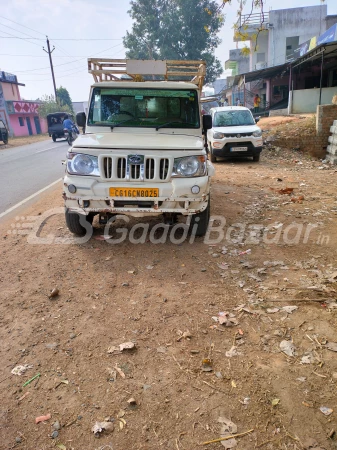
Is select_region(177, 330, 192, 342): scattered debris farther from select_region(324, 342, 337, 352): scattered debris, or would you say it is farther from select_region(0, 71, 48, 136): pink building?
select_region(0, 71, 48, 136): pink building

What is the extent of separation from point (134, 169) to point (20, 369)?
238 cm

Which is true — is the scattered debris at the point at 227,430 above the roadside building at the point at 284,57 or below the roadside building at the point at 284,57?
below

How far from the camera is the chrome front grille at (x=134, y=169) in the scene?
3895 mm

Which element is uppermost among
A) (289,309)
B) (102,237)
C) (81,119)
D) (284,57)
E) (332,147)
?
(284,57)

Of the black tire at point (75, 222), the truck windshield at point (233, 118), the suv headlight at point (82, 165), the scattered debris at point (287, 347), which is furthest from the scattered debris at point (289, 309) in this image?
the truck windshield at point (233, 118)

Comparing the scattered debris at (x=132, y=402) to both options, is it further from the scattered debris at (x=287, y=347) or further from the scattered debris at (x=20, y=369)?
the scattered debris at (x=287, y=347)

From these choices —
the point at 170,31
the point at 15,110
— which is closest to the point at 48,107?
the point at 15,110

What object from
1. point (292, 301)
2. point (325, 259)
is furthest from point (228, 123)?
point (292, 301)

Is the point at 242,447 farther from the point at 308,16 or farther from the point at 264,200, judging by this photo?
the point at 308,16

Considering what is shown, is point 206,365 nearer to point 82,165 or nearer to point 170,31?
point 82,165

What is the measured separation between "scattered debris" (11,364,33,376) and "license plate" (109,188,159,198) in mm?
2107

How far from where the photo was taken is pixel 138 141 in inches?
163

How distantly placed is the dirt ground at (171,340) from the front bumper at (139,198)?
0.59 meters

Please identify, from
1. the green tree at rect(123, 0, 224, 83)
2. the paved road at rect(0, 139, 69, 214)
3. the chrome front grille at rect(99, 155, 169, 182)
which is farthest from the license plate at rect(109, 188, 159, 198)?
the green tree at rect(123, 0, 224, 83)
